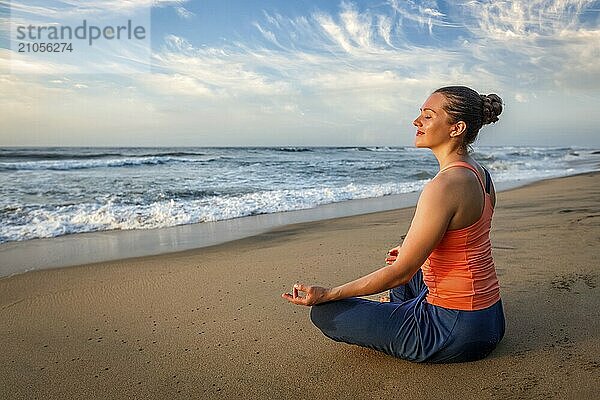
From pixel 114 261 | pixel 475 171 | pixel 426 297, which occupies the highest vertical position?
pixel 475 171

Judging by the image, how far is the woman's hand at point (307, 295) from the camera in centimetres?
250

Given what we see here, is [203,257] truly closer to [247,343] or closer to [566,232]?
[247,343]

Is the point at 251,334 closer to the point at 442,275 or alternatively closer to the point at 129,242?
the point at 442,275

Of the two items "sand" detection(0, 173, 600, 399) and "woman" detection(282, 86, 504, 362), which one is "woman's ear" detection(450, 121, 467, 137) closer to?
"woman" detection(282, 86, 504, 362)

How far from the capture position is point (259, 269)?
4.89 metres

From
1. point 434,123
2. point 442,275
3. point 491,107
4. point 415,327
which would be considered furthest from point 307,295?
point 491,107

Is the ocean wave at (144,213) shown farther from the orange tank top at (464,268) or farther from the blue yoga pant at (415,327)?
the orange tank top at (464,268)

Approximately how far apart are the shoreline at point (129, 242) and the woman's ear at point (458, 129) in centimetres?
423

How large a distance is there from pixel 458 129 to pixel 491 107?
0.59ft

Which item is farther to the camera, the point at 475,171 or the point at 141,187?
the point at 141,187

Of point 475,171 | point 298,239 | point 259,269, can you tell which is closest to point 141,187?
point 298,239

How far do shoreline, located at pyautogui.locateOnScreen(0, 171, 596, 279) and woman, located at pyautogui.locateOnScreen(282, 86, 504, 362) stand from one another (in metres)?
3.78

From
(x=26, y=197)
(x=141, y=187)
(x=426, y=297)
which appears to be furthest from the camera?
(x=141, y=187)

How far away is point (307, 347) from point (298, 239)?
3.59 meters
